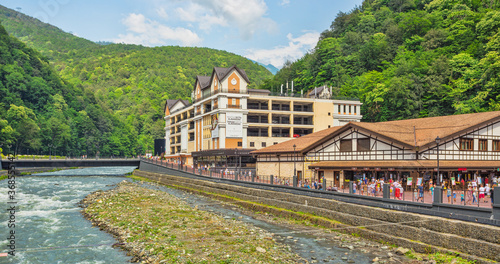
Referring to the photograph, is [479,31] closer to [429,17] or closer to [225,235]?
[429,17]

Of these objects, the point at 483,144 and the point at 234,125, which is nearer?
the point at 483,144

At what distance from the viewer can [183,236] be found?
2480cm

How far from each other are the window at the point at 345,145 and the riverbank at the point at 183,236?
1465cm

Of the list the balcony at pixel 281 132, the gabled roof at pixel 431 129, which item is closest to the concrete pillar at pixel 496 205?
the gabled roof at pixel 431 129

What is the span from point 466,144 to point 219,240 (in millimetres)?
24345

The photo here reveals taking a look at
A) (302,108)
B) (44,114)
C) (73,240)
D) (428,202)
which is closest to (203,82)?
(302,108)

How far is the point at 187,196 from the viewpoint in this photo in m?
48.7

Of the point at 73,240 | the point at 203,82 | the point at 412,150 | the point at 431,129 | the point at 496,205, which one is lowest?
the point at 73,240

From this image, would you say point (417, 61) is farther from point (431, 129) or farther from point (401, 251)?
point (401, 251)

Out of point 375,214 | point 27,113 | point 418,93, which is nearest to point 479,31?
point 418,93

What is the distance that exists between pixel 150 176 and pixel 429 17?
71.7 meters

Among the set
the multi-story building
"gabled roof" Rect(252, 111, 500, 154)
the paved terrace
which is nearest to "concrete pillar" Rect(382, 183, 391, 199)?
the paved terrace

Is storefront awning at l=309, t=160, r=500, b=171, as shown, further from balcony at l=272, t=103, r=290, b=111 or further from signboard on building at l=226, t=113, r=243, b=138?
balcony at l=272, t=103, r=290, b=111

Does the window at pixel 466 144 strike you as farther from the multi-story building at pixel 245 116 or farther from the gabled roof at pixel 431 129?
the multi-story building at pixel 245 116
